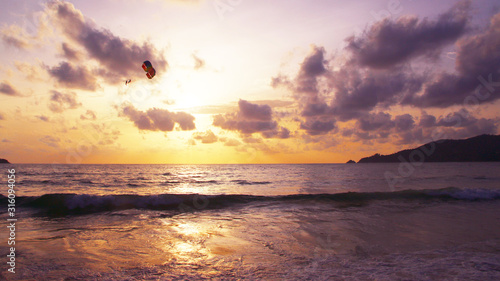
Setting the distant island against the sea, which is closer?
the sea

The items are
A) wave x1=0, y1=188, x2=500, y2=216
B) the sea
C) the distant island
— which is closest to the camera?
the sea

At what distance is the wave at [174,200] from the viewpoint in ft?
61.2

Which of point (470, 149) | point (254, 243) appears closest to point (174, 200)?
point (254, 243)

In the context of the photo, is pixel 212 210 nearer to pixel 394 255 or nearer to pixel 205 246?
pixel 205 246

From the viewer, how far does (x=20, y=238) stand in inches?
404

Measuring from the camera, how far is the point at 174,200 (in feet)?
68.7

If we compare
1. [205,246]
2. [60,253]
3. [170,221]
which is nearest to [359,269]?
[205,246]

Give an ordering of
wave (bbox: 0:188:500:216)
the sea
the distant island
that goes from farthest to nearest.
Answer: the distant island → wave (bbox: 0:188:500:216) → the sea

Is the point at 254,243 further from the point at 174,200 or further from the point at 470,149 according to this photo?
the point at 470,149

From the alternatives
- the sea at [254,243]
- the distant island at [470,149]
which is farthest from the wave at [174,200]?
the distant island at [470,149]

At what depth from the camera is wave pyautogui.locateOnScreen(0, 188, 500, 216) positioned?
18656 mm

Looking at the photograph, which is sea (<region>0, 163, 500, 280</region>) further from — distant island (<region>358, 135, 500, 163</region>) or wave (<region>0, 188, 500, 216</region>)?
distant island (<region>358, 135, 500, 163</region>)

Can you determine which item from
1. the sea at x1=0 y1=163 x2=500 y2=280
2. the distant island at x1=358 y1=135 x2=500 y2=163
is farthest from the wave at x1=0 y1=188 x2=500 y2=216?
the distant island at x1=358 y1=135 x2=500 y2=163

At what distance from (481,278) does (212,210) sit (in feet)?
46.8
